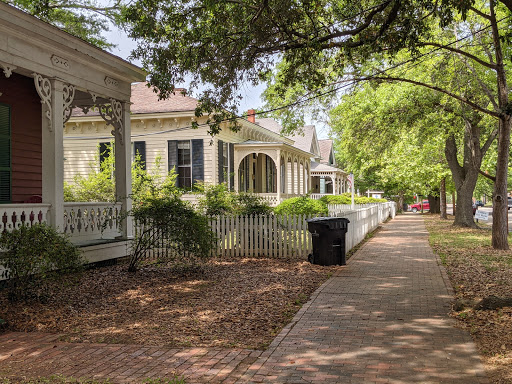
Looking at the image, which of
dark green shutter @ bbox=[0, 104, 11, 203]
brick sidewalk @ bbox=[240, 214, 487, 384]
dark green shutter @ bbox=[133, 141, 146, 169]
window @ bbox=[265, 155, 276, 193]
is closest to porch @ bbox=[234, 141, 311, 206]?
window @ bbox=[265, 155, 276, 193]

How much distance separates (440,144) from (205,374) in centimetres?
2439

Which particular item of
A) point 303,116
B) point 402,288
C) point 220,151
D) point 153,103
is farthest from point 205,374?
point 153,103

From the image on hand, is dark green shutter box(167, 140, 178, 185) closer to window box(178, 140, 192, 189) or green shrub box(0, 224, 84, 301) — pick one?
window box(178, 140, 192, 189)

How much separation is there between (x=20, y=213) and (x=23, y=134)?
12.0ft

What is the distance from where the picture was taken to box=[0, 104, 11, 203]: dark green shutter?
1105 centimetres

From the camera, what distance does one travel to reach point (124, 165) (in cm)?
1177

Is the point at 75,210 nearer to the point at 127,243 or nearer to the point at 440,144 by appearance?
the point at 127,243

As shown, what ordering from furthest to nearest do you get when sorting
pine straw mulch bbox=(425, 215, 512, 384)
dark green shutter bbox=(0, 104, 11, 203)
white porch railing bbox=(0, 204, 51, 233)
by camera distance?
dark green shutter bbox=(0, 104, 11, 203), white porch railing bbox=(0, 204, 51, 233), pine straw mulch bbox=(425, 215, 512, 384)

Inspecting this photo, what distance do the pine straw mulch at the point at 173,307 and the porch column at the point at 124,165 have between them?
4.81ft

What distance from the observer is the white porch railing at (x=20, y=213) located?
8453 mm

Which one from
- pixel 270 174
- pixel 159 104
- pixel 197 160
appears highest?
pixel 159 104

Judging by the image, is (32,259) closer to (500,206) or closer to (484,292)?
(484,292)

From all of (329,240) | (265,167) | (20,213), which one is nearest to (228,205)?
(329,240)

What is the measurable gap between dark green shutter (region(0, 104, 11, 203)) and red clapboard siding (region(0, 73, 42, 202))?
0.59ft
